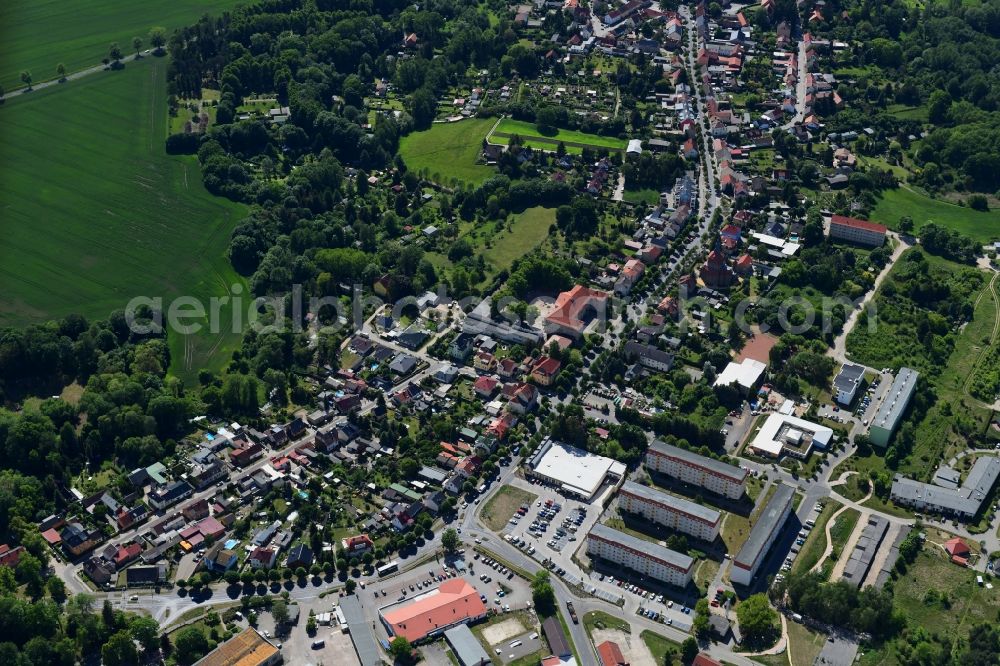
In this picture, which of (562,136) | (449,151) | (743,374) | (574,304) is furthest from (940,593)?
(449,151)

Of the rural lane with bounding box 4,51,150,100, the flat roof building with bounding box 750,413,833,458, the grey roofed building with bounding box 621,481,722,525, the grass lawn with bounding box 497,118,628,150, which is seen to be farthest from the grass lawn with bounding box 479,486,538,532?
the rural lane with bounding box 4,51,150,100

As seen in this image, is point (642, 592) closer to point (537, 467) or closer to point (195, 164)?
point (537, 467)

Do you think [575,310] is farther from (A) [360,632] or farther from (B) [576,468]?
(A) [360,632]

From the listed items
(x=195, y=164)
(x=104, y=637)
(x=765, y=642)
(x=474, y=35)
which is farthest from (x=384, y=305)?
(x=474, y=35)

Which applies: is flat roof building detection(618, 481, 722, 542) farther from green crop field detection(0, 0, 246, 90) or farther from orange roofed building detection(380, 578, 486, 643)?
green crop field detection(0, 0, 246, 90)

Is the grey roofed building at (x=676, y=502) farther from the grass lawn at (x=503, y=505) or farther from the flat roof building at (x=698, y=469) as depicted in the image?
the grass lawn at (x=503, y=505)

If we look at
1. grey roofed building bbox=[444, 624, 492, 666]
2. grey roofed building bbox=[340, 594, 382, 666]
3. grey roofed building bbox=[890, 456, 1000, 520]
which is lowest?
grey roofed building bbox=[340, 594, 382, 666]
